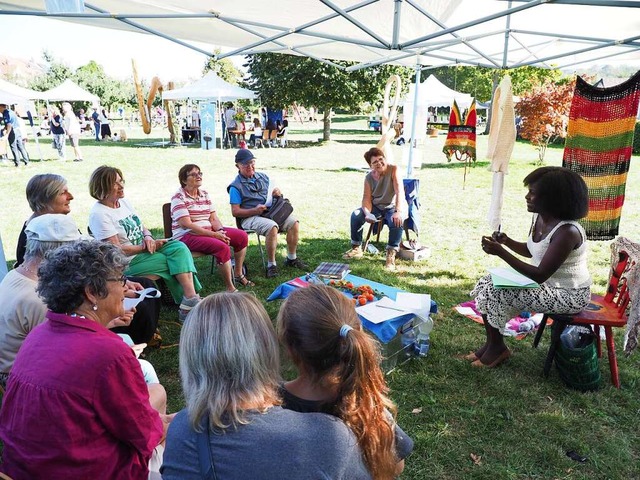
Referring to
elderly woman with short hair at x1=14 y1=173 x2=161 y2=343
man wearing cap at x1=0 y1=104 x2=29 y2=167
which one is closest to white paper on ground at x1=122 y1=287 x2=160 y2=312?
elderly woman with short hair at x1=14 y1=173 x2=161 y2=343

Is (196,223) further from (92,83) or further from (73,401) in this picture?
(92,83)

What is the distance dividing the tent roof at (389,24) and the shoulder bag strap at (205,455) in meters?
3.15

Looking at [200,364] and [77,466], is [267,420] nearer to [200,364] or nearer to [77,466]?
[200,364]

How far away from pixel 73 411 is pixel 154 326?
2079 mm

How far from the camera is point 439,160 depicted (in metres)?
15.5

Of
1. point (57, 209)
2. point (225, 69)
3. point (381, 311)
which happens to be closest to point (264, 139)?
point (57, 209)

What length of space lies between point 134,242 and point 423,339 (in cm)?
259

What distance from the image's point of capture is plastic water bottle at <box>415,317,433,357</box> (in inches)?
137

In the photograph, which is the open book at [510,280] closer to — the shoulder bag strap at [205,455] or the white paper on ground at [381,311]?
the white paper on ground at [381,311]

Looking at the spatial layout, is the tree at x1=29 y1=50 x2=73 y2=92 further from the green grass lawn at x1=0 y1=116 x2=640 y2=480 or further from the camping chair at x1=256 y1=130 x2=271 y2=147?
the green grass lawn at x1=0 y1=116 x2=640 y2=480

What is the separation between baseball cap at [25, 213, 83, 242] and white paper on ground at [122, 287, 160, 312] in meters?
0.47

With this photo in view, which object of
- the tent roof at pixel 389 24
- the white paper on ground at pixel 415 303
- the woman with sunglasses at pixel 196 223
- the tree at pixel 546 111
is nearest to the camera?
the white paper on ground at pixel 415 303

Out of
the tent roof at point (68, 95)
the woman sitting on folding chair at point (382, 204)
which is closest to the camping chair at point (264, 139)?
the tent roof at point (68, 95)

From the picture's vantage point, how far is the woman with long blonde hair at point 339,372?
1339mm
